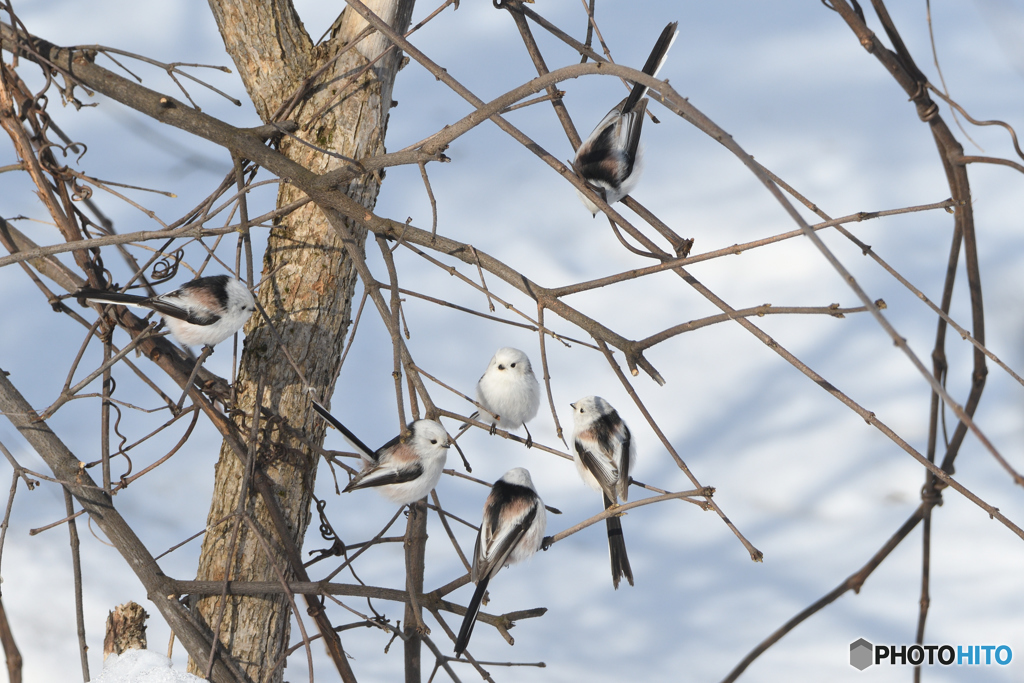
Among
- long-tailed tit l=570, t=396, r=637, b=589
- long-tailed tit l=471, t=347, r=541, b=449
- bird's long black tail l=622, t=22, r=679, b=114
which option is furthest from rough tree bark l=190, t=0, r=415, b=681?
bird's long black tail l=622, t=22, r=679, b=114

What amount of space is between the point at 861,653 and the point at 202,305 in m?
1.44

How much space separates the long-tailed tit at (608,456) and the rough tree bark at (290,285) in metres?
0.62

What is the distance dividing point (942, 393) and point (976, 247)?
0.56m

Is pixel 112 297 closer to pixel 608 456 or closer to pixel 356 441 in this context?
pixel 356 441

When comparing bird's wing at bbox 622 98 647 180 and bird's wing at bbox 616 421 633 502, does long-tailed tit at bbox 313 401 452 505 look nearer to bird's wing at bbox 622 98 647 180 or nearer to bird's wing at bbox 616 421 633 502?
bird's wing at bbox 616 421 633 502

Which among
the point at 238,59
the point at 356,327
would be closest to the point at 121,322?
the point at 356,327

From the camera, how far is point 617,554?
1581mm

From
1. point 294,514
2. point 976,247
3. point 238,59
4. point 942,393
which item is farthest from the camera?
point 238,59

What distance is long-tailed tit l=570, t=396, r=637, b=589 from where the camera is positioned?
1581 millimetres

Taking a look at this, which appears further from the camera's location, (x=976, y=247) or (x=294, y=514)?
(x=294, y=514)

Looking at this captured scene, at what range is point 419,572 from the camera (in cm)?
140

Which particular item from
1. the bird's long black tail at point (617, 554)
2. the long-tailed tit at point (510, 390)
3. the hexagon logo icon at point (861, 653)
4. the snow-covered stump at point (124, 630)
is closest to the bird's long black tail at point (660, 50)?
the long-tailed tit at point (510, 390)

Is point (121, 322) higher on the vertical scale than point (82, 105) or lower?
lower

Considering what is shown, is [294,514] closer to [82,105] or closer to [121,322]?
[121,322]
